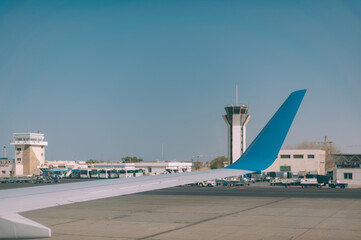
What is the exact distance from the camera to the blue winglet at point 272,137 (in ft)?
34.1

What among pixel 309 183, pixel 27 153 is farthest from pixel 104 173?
pixel 309 183

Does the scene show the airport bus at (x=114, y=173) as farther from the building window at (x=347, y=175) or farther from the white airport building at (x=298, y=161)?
the building window at (x=347, y=175)

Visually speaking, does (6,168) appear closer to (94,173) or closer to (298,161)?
(94,173)

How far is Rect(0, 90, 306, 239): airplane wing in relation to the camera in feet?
30.3

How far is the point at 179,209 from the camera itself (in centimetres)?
3647

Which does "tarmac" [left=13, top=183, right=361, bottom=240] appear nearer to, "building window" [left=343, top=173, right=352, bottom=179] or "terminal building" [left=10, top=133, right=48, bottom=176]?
"building window" [left=343, top=173, right=352, bottom=179]

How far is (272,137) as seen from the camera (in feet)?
34.7

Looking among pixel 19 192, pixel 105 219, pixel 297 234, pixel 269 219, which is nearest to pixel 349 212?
pixel 269 219

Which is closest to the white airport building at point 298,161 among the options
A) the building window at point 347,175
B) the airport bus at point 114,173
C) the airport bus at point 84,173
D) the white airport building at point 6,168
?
the building window at point 347,175

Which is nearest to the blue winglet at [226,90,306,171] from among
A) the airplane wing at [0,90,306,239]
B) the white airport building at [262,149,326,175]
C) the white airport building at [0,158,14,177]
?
the airplane wing at [0,90,306,239]

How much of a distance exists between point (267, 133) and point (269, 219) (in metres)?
20.0

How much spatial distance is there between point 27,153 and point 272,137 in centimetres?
14569

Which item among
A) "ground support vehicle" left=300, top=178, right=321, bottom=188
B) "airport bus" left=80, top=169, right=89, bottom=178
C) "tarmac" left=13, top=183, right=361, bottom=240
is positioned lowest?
"airport bus" left=80, top=169, right=89, bottom=178

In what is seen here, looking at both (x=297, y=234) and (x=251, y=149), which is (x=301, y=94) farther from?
(x=297, y=234)
